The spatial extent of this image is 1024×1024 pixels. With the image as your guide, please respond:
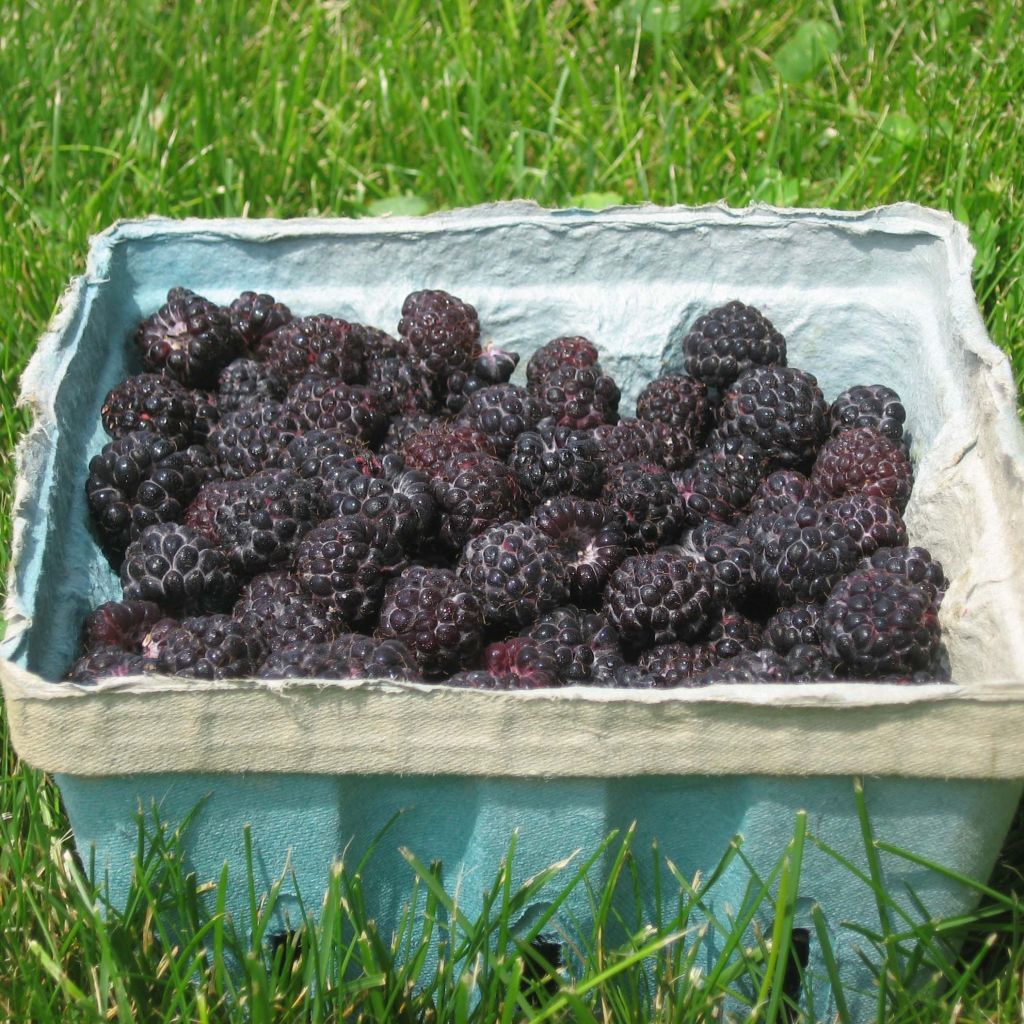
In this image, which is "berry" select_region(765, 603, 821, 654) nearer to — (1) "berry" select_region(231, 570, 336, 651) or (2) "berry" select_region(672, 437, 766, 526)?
(2) "berry" select_region(672, 437, 766, 526)

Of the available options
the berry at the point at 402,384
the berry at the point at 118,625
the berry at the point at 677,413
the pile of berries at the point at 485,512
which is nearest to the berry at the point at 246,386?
the pile of berries at the point at 485,512

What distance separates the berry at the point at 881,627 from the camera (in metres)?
1.56

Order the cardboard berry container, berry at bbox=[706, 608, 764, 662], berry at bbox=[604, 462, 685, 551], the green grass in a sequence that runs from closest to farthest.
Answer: the cardboard berry container < berry at bbox=[706, 608, 764, 662] < berry at bbox=[604, 462, 685, 551] < the green grass

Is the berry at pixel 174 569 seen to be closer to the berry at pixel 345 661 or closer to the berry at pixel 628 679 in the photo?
the berry at pixel 345 661

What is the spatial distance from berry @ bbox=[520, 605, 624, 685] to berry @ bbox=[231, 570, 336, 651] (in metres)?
0.23

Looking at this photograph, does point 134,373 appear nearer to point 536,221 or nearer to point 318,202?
point 536,221

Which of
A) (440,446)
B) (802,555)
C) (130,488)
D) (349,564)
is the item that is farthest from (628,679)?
(130,488)

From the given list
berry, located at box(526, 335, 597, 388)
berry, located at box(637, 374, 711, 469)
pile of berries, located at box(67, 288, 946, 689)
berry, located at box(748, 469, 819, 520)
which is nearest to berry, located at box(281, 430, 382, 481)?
pile of berries, located at box(67, 288, 946, 689)

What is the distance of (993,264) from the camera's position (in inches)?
104

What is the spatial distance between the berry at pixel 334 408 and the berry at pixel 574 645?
488 millimetres

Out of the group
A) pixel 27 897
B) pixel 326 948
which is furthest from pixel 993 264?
pixel 27 897

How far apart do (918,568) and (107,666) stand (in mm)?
1037

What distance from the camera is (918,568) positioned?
1.69m

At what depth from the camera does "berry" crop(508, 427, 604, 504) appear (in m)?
1.92
